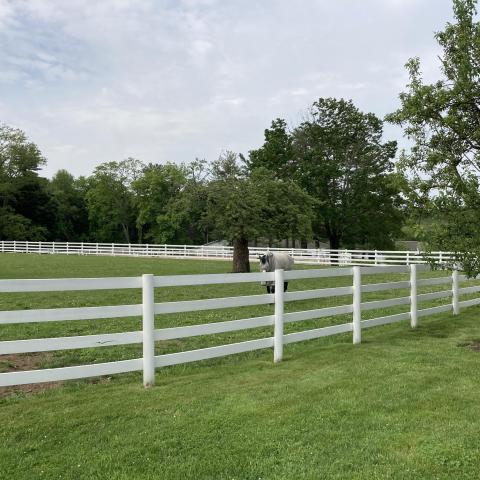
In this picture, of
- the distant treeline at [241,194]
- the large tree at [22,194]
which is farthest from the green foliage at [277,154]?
the large tree at [22,194]

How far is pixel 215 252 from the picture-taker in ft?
143

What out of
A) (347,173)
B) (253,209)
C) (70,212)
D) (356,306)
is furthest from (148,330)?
(70,212)

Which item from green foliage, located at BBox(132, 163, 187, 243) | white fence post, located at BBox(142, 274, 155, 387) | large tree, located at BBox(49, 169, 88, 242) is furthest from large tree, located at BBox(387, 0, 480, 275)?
large tree, located at BBox(49, 169, 88, 242)

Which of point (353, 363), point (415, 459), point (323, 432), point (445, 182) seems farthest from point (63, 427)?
point (445, 182)

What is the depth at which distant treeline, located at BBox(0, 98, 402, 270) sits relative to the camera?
22.1 m

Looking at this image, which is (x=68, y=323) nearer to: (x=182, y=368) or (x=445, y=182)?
(x=182, y=368)

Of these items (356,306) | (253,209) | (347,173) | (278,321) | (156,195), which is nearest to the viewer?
(278,321)

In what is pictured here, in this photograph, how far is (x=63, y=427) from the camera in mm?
4531

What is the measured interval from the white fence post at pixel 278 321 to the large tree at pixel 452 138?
2.43 metres

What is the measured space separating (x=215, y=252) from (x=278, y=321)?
36302 mm

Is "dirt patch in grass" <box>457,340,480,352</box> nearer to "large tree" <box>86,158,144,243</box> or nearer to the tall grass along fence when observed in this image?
the tall grass along fence

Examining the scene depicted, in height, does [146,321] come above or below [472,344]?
above

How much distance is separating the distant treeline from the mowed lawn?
3425 millimetres

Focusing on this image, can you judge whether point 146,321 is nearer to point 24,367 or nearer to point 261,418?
point 261,418
